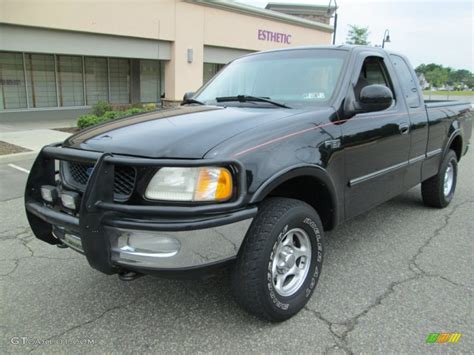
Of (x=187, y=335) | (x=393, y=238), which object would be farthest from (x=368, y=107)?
(x=187, y=335)

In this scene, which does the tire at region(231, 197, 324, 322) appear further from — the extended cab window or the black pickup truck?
the extended cab window

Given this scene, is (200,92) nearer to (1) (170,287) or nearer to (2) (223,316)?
(1) (170,287)

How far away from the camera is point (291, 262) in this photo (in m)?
2.85

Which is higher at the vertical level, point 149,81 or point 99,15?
point 99,15

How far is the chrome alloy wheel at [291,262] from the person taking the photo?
275 cm

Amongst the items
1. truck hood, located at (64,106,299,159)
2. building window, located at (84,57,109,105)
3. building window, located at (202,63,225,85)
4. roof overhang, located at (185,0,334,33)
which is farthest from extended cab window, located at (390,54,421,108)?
building window, located at (202,63,225,85)

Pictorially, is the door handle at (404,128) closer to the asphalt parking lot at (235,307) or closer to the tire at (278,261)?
the asphalt parking lot at (235,307)

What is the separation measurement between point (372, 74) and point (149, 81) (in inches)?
660

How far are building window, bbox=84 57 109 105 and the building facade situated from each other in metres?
0.04

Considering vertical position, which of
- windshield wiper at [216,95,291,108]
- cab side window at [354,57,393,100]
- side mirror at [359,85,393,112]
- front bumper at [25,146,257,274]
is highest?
cab side window at [354,57,393,100]

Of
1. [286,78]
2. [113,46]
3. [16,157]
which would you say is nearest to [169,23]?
[113,46]

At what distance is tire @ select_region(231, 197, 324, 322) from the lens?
2471 mm

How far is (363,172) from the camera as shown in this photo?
3441mm

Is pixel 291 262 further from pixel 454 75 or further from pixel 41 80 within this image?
pixel 454 75
